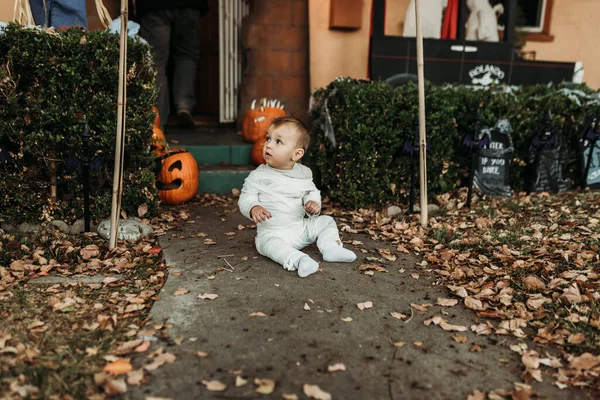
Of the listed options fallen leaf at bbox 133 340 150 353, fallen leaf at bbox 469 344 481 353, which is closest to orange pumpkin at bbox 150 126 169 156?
fallen leaf at bbox 133 340 150 353

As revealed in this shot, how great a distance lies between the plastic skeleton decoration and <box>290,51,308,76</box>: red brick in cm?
293

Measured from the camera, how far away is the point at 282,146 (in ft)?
11.9

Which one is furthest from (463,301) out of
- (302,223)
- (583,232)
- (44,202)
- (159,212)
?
(44,202)

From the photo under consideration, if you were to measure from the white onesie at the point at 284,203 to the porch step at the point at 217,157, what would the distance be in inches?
88.6

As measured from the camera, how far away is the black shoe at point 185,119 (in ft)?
23.5

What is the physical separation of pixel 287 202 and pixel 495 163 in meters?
3.27

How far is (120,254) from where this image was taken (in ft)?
13.0

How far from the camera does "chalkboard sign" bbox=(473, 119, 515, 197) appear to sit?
5.92 m

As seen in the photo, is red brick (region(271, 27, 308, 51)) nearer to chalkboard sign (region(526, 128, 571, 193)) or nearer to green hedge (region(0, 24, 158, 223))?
green hedge (region(0, 24, 158, 223))

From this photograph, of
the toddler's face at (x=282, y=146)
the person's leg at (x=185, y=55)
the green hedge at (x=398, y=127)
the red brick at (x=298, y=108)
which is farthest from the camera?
the red brick at (x=298, y=108)

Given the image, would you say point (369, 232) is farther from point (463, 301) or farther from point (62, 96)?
point (62, 96)

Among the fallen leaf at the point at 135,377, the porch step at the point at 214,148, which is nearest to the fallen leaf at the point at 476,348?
the fallen leaf at the point at 135,377

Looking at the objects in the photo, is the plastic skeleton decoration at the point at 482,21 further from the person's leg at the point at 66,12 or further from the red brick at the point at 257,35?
the person's leg at the point at 66,12

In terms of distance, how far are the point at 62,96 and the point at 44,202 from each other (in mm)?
944
